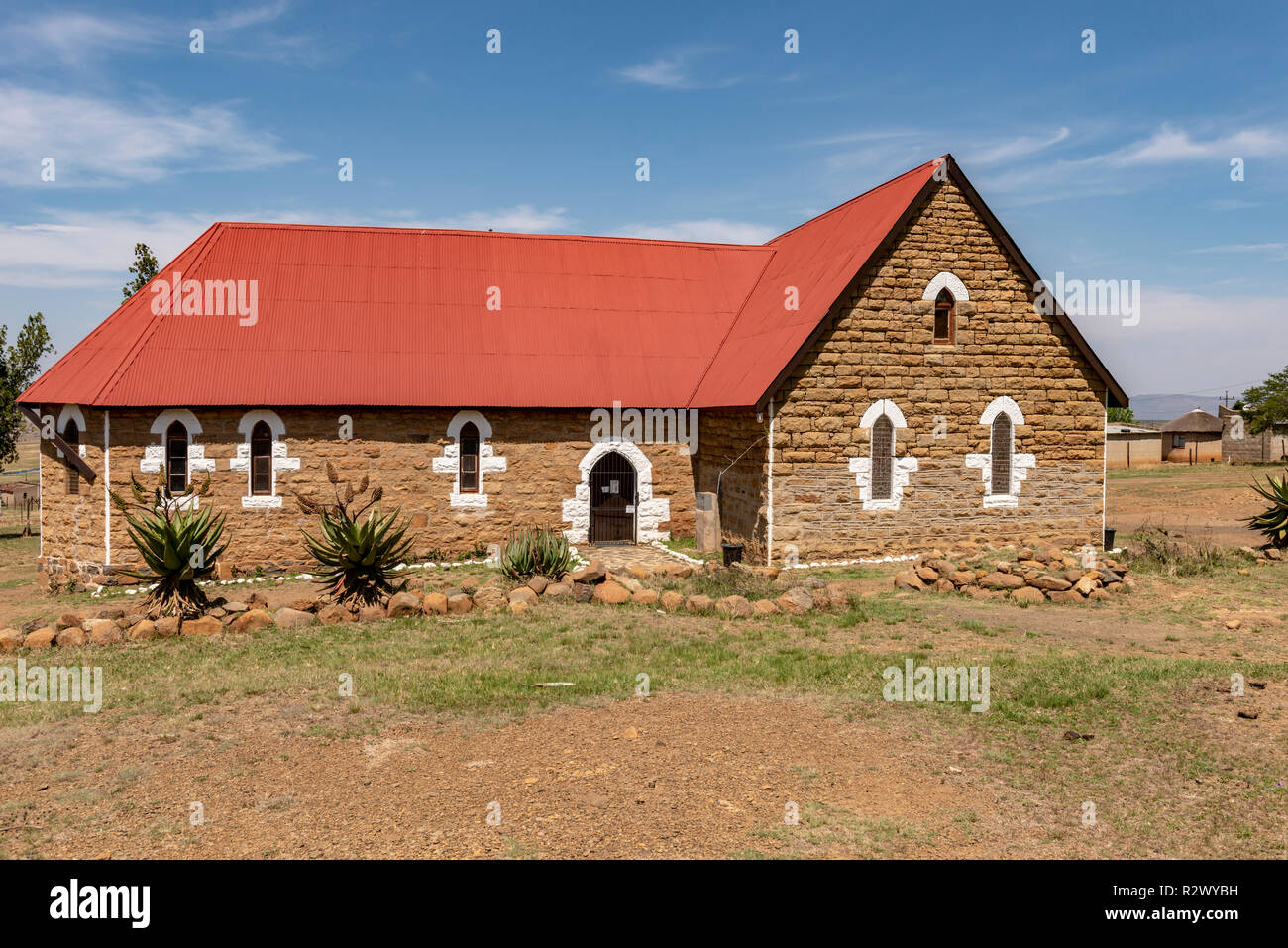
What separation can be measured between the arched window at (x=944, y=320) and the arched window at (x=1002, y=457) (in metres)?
2.22

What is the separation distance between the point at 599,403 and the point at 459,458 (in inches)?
137

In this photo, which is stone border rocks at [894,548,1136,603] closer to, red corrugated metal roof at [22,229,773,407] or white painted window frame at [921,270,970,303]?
white painted window frame at [921,270,970,303]

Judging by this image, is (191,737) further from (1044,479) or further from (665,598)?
(1044,479)

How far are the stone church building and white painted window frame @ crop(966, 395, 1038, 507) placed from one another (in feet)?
0.22

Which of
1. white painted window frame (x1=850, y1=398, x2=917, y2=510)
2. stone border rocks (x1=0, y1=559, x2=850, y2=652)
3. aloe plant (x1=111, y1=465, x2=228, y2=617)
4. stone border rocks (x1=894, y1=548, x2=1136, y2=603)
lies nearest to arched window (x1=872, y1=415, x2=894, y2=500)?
white painted window frame (x1=850, y1=398, x2=917, y2=510)

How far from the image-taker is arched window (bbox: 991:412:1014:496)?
1936 cm

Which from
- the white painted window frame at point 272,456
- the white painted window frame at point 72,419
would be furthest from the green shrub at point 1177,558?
the white painted window frame at point 72,419

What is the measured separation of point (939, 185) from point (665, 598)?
11.1m

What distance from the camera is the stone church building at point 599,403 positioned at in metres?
18.2

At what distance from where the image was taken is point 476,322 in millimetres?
21703

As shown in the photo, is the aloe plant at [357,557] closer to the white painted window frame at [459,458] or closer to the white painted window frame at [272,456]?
the white painted window frame at [272,456]

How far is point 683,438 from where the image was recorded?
851 inches
